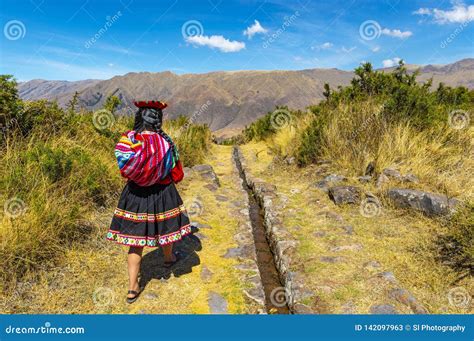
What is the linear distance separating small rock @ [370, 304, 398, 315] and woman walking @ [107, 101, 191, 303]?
1.94 meters

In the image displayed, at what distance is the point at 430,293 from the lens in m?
2.95

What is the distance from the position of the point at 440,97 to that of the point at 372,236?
736 centimetres

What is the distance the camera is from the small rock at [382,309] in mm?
2742

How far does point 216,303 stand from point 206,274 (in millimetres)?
549

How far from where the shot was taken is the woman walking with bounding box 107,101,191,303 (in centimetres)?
297

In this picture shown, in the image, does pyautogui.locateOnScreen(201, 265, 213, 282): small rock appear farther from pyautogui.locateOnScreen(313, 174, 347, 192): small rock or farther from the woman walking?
pyautogui.locateOnScreen(313, 174, 347, 192): small rock

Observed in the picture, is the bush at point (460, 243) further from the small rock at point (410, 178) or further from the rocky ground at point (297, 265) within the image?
the small rock at point (410, 178)

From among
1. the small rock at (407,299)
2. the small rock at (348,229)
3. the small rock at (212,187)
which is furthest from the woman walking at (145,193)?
the small rock at (212,187)

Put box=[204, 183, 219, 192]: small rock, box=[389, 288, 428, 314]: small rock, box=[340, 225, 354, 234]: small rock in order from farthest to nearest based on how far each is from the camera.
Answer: box=[204, 183, 219, 192]: small rock, box=[340, 225, 354, 234]: small rock, box=[389, 288, 428, 314]: small rock

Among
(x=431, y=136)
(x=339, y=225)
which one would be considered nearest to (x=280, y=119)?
(x=431, y=136)

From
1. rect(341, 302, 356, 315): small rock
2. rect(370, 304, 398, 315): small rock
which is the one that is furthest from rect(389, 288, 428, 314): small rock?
rect(341, 302, 356, 315): small rock

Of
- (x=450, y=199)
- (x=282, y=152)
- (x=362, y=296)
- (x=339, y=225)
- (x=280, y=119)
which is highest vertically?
(x=280, y=119)

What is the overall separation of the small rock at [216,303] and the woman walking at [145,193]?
680mm

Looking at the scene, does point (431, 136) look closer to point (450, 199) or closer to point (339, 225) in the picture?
point (450, 199)
